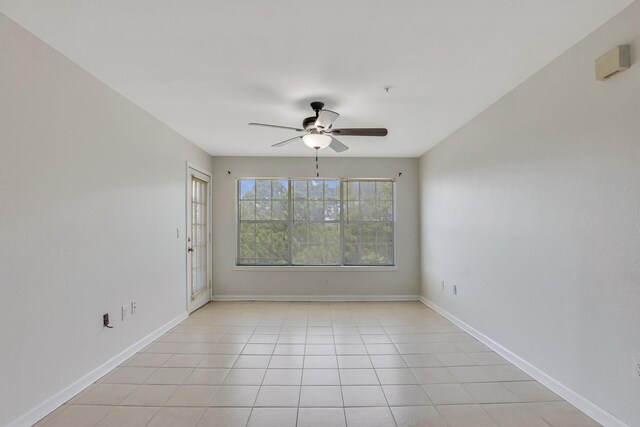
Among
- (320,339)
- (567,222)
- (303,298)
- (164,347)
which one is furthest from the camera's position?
(303,298)

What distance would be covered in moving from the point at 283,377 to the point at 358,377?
1.97 ft

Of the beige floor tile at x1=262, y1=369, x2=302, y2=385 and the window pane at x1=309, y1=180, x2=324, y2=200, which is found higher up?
the window pane at x1=309, y1=180, x2=324, y2=200

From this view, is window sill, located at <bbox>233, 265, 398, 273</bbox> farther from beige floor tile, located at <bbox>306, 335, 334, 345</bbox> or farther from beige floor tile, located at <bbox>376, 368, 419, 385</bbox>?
beige floor tile, located at <bbox>376, 368, 419, 385</bbox>

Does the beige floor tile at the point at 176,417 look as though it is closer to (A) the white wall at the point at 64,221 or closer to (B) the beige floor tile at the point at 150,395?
(B) the beige floor tile at the point at 150,395

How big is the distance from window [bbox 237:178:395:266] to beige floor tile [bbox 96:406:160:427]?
339cm

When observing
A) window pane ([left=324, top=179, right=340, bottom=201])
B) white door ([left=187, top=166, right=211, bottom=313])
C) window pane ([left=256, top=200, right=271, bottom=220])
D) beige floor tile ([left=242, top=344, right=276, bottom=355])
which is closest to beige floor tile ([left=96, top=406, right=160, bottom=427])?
beige floor tile ([left=242, top=344, right=276, bottom=355])

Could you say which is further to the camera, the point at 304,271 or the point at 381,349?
the point at 304,271

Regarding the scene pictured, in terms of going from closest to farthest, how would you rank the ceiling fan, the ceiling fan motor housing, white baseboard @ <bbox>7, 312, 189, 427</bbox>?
white baseboard @ <bbox>7, 312, 189, 427</bbox> → the ceiling fan → the ceiling fan motor housing

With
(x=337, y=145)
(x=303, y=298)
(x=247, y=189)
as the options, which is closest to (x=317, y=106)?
(x=337, y=145)

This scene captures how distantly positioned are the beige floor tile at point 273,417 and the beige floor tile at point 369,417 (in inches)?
13.9

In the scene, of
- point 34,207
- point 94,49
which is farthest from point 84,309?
point 94,49

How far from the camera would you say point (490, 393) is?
244 cm

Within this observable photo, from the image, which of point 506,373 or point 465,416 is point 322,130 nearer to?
point 465,416

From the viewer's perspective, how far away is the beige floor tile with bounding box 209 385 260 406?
2316 millimetres
